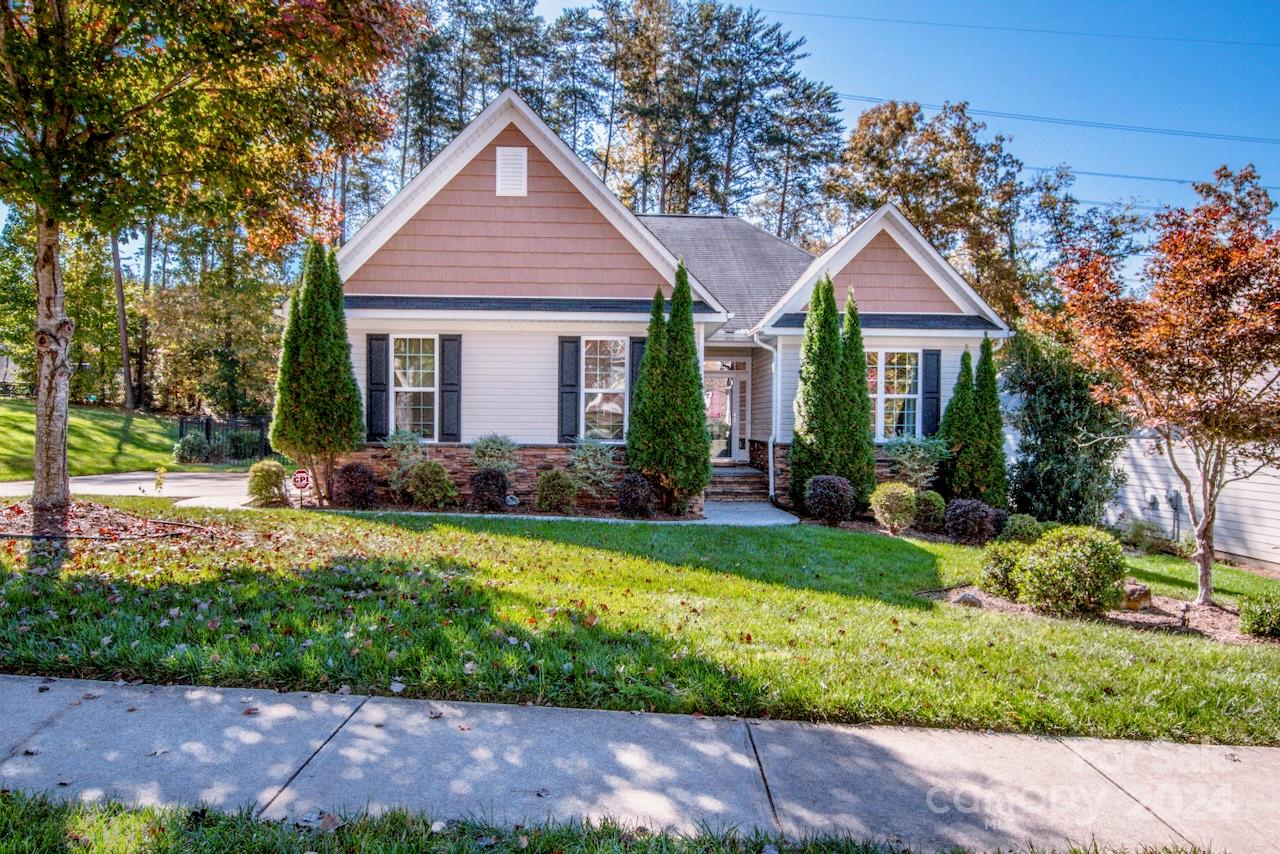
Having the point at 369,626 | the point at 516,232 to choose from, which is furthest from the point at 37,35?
the point at 369,626

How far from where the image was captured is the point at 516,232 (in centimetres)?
1087

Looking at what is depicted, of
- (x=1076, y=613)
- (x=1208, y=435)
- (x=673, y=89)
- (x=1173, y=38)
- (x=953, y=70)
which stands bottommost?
(x=1076, y=613)

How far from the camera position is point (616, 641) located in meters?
4.02

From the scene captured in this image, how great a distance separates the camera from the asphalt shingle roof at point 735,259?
13445 millimetres

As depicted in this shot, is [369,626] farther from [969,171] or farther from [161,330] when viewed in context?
[969,171]

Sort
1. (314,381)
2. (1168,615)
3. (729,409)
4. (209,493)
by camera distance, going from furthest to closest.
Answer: (729,409)
(209,493)
(314,381)
(1168,615)

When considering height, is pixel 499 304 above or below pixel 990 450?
above

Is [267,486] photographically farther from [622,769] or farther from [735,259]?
[735,259]

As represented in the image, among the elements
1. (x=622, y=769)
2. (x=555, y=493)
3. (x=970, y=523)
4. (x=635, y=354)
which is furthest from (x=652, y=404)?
(x=622, y=769)

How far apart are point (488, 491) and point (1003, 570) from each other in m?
6.89

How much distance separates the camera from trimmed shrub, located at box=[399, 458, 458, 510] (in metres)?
9.73

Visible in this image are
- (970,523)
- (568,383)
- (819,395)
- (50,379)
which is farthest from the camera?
(568,383)

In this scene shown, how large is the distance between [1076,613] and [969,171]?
2085cm

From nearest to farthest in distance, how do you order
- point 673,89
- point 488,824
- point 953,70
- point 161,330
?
point 488,824
point 953,70
point 161,330
point 673,89
